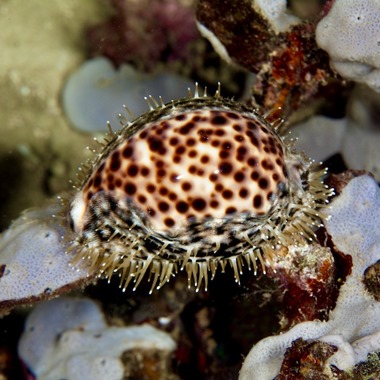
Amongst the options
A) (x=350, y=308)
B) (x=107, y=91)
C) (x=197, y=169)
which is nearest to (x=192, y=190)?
(x=197, y=169)

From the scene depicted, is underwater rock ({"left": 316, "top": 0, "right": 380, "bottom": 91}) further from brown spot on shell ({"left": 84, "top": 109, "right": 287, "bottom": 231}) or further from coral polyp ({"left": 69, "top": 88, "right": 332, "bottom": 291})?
brown spot on shell ({"left": 84, "top": 109, "right": 287, "bottom": 231})

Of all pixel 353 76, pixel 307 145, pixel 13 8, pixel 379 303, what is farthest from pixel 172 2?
pixel 379 303

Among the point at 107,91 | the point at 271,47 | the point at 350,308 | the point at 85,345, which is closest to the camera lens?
the point at 350,308

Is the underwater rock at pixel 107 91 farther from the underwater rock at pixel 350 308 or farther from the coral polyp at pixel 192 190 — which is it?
the underwater rock at pixel 350 308

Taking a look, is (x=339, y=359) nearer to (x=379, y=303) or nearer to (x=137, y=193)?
(x=379, y=303)

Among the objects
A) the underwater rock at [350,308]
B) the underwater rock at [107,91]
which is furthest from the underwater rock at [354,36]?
the underwater rock at [107,91]

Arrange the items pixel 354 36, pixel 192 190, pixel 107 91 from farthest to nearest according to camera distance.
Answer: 1. pixel 107 91
2. pixel 354 36
3. pixel 192 190

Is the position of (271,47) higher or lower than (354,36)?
lower

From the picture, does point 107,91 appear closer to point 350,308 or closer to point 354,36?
point 354,36
